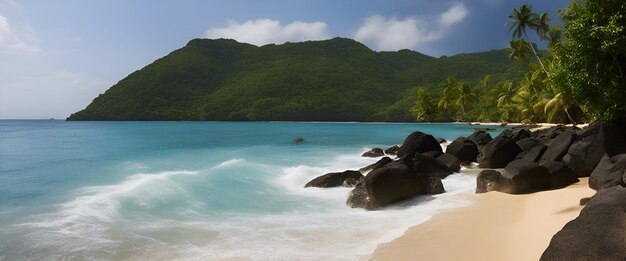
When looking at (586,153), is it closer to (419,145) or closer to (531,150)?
(531,150)

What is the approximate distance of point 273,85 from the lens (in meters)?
156

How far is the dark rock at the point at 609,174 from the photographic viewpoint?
33.9ft

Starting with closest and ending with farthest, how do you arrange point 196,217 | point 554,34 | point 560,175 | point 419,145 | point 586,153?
point 196,217
point 560,175
point 586,153
point 419,145
point 554,34

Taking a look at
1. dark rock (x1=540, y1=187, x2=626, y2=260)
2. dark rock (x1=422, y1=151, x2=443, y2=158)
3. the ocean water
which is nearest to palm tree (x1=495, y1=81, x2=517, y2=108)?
dark rock (x1=422, y1=151, x2=443, y2=158)

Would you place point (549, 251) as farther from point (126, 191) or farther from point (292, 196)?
point (126, 191)

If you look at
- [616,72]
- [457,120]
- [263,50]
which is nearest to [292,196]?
[616,72]

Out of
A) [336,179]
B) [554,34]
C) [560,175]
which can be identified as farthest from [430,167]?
[554,34]

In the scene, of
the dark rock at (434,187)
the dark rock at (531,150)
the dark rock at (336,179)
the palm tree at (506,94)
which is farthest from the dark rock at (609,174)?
the palm tree at (506,94)

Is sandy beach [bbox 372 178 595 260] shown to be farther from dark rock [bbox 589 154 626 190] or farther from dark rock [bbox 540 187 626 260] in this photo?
dark rock [bbox 540 187 626 260]

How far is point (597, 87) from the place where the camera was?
46.1ft

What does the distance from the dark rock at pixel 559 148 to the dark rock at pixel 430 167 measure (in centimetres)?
395

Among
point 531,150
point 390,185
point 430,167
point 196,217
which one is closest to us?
point 196,217

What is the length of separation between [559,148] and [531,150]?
1797 millimetres

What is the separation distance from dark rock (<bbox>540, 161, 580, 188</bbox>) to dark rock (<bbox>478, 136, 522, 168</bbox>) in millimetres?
5669
